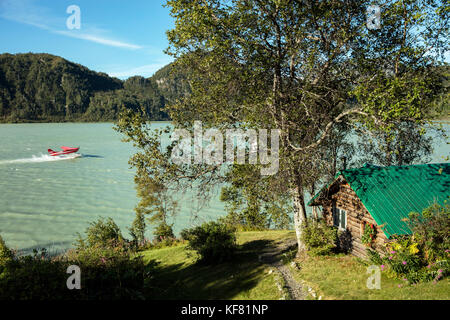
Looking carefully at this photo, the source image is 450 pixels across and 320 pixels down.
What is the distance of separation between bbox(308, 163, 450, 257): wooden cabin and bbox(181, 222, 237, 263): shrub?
20.2 ft

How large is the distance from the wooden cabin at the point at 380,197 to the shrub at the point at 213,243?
615 cm

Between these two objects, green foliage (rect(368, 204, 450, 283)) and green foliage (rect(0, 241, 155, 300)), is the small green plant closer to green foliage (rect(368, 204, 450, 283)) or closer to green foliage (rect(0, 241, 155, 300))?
green foliage (rect(368, 204, 450, 283))

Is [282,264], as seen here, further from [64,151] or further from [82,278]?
[64,151]

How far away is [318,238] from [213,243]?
5.76 m

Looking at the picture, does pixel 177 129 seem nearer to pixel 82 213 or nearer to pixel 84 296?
pixel 84 296

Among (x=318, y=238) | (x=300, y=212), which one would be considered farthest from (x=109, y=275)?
(x=318, y=238)

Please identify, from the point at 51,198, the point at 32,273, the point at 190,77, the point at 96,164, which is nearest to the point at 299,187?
the point at 190,77

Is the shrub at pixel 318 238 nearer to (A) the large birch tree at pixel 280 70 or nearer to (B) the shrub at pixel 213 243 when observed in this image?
(A) the large birch tree at pixel 280 70

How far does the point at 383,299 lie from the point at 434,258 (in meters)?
3.25

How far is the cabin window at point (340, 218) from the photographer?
1487 cm

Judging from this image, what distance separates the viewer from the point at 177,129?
44.1ft

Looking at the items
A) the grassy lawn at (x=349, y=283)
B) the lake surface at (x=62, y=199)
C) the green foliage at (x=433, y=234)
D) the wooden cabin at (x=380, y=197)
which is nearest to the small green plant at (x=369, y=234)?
the wooden cabin at (x=380, y=197)

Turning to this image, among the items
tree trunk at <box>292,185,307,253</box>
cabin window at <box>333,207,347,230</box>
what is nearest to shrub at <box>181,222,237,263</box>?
tree trunk at <box>292,185,307,253</box>

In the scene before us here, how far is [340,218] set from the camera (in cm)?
1516
